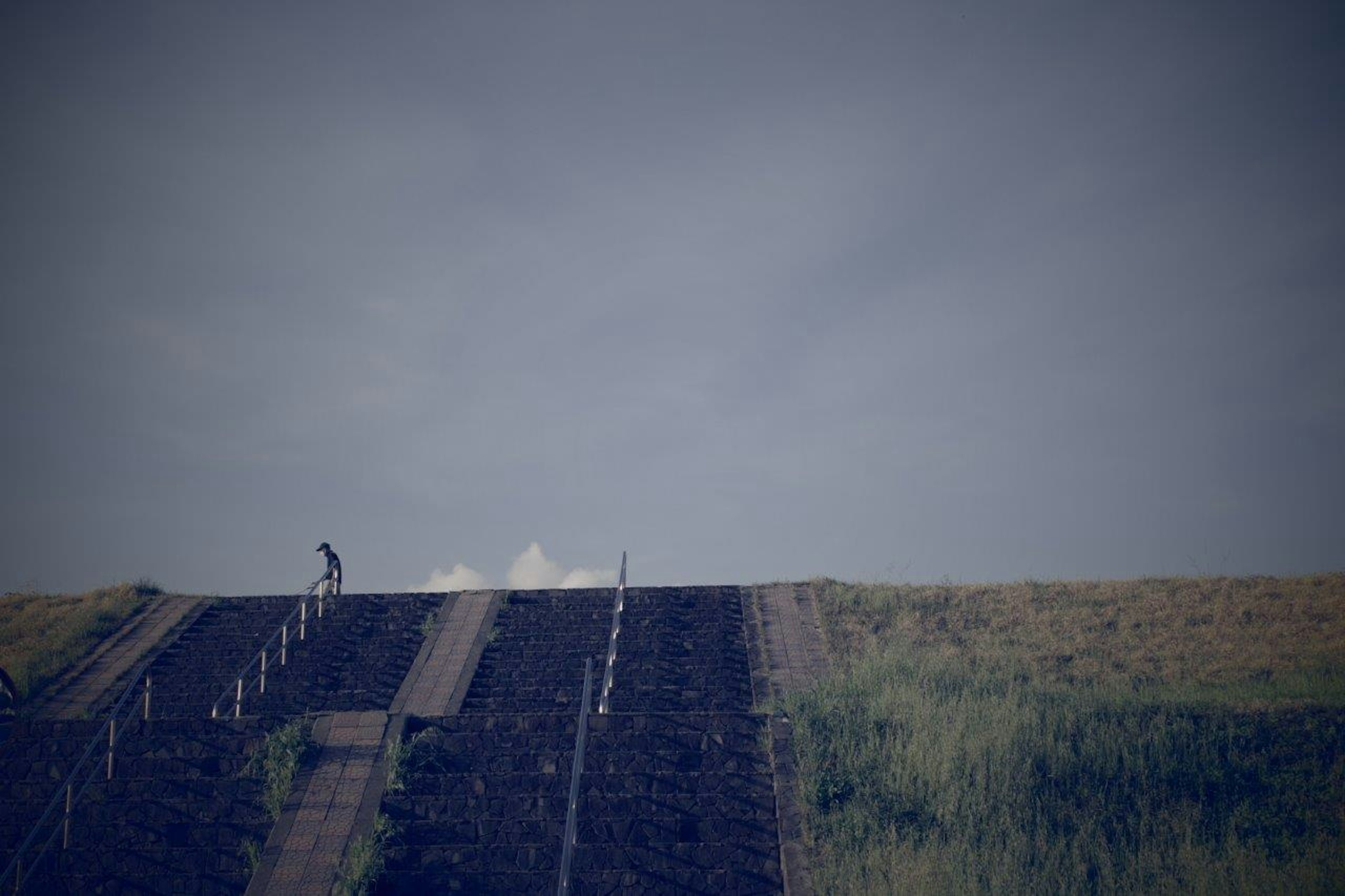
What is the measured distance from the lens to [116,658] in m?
16.1

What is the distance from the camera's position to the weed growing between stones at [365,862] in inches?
363

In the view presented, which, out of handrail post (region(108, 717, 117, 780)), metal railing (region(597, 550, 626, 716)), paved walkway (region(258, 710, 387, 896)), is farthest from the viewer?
metal railing (region(597, 550, 626, 716))

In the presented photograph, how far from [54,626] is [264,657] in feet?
19.5

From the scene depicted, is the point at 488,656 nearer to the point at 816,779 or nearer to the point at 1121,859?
the point at 816,779

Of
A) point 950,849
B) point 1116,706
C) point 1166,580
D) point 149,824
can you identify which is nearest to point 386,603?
point 149,824

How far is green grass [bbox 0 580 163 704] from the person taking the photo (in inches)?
611

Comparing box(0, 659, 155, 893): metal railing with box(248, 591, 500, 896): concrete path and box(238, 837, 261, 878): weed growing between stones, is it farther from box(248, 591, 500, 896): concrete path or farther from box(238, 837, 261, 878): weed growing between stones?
box(248, 591, 500, 896): concrete path

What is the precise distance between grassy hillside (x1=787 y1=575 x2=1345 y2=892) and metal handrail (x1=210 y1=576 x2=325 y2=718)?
8.19m

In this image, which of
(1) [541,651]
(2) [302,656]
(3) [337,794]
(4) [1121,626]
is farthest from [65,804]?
(4) [1121,626]

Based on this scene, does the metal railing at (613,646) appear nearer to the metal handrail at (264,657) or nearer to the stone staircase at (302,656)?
the stone staircase at (302,656)

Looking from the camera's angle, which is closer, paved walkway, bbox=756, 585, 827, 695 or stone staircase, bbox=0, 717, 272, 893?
stone staircase, bbox=0, 717, 272, 893

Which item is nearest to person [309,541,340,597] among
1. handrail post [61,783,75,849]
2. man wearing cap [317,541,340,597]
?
man wearing cap [317,541,340,597]

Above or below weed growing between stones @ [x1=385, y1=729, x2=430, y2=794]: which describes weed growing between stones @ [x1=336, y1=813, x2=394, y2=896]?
below

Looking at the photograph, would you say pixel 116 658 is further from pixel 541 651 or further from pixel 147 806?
pixel 541 651
